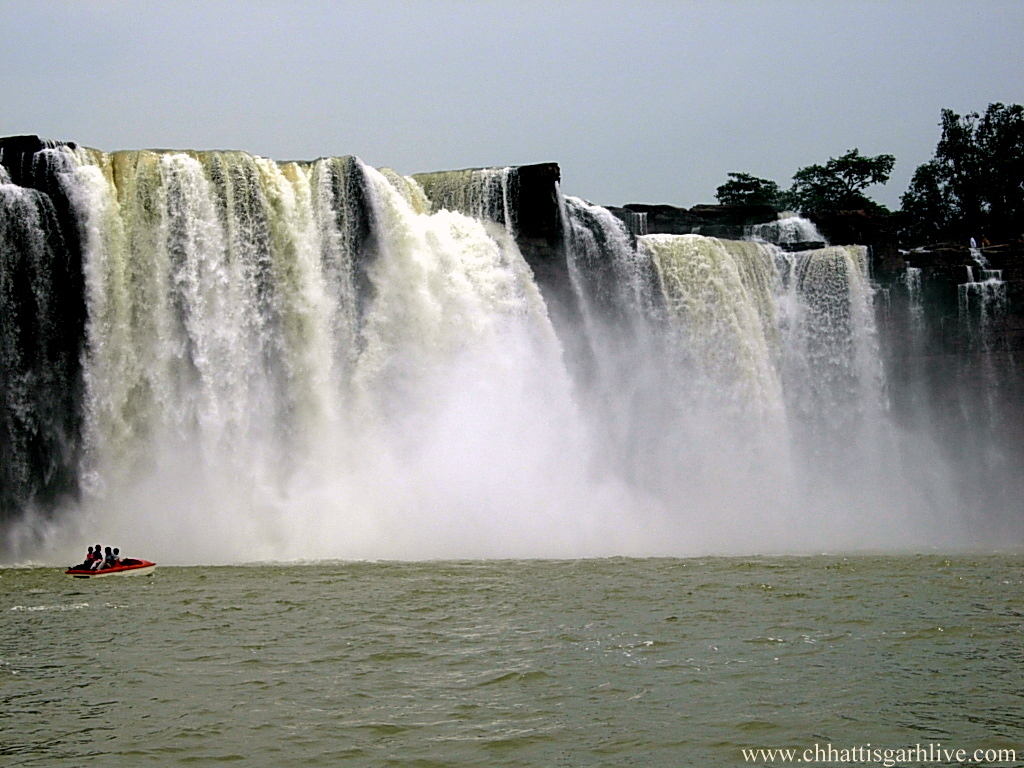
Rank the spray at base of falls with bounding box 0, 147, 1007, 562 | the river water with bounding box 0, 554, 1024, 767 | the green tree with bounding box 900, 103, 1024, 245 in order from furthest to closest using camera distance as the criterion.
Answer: the green tree with bounding box 900, 103, 1024, 245
the spray at base of falls with bounding box 0, 147, 1007, 562
the river water with bounding box 0, 554, 1024, 767

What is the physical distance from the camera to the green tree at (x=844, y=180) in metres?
54.8

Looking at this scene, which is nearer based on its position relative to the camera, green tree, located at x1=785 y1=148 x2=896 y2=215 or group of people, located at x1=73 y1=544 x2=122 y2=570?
group of people, located at x1=73 y1=544 x2=122 y2=570

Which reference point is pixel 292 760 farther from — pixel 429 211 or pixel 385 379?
pixel 429 211

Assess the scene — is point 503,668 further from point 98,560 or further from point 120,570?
point 98,560

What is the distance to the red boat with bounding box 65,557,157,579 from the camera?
1822 centimetres

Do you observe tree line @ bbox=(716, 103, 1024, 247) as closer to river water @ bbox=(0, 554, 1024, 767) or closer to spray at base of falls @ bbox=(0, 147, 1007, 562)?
spray at base of falls @ bbox=(0, 147, 1007, 562)

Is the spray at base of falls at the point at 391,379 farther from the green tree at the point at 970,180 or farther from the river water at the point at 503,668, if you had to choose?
the green tree at the point at 970,180

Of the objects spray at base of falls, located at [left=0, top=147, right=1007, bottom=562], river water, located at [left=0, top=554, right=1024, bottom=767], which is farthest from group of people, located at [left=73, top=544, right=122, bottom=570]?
spray at base of falls, located at [left=0, top=147, right=1007, bottom=562]

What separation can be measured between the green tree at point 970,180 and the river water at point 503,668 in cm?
3658

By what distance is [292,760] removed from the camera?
9.16 m

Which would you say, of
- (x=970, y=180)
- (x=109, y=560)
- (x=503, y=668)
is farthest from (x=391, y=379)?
(x=970, y=180)

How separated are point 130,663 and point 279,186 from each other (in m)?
13.0

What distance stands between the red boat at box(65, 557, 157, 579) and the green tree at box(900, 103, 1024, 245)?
122 ft

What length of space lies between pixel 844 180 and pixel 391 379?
36826 millimetres
